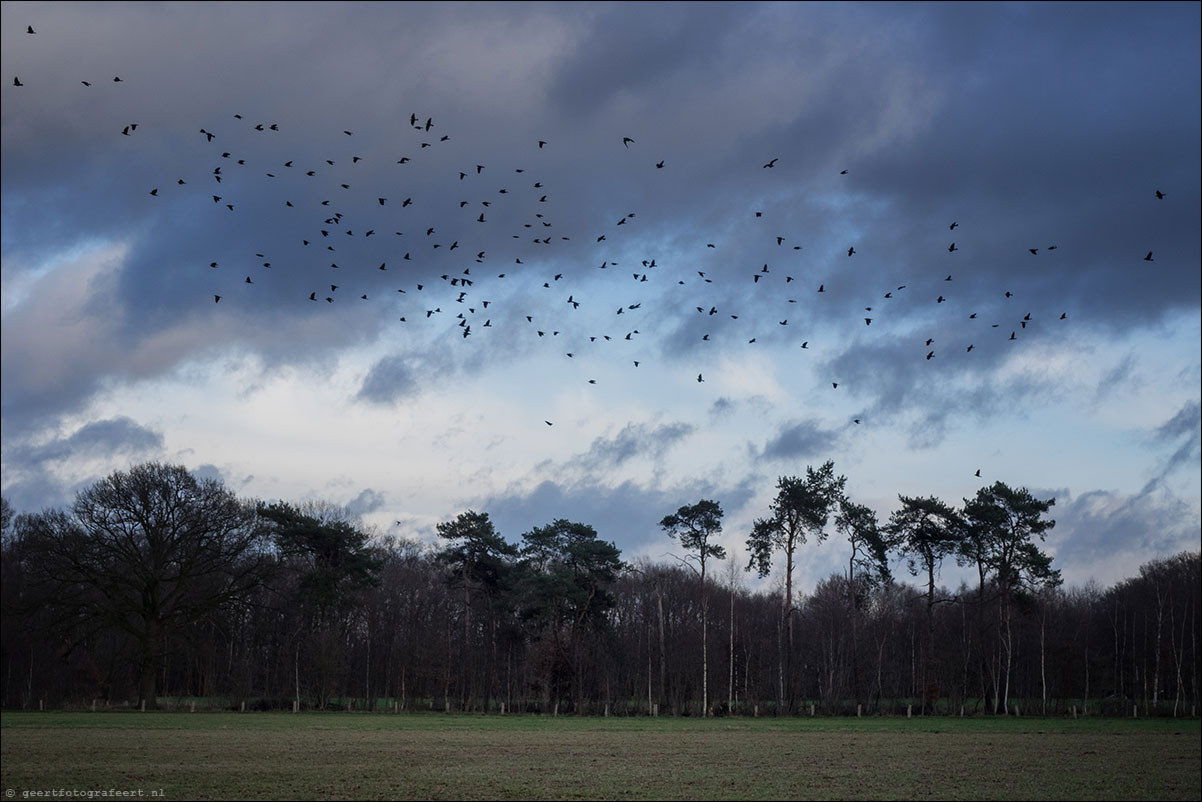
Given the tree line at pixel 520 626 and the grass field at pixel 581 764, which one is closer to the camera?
the grass field at pixel 581 764

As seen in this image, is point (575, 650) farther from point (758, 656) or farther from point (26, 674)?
point (26, 674)

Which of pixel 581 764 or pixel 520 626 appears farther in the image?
pixel 520 626

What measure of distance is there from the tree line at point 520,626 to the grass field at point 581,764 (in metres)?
21.2

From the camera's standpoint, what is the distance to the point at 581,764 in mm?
30359

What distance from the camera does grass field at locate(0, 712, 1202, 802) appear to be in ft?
75.4

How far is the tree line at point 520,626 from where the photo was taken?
2724 inches

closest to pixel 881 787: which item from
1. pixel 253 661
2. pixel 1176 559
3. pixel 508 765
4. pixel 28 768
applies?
pixel 508 765

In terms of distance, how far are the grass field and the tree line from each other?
69.7ft

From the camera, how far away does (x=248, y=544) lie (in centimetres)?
7231

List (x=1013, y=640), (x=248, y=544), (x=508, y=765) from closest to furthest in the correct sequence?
(x=508, y=765) < (x=248, y=544) < (x=1013, y=640)

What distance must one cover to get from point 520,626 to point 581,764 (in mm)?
58664

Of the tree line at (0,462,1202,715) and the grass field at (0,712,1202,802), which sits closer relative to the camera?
the grass field at (0,712,1202,802)

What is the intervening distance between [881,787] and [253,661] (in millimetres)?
69471

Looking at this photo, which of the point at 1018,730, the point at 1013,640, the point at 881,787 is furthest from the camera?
the point at 1013,640
